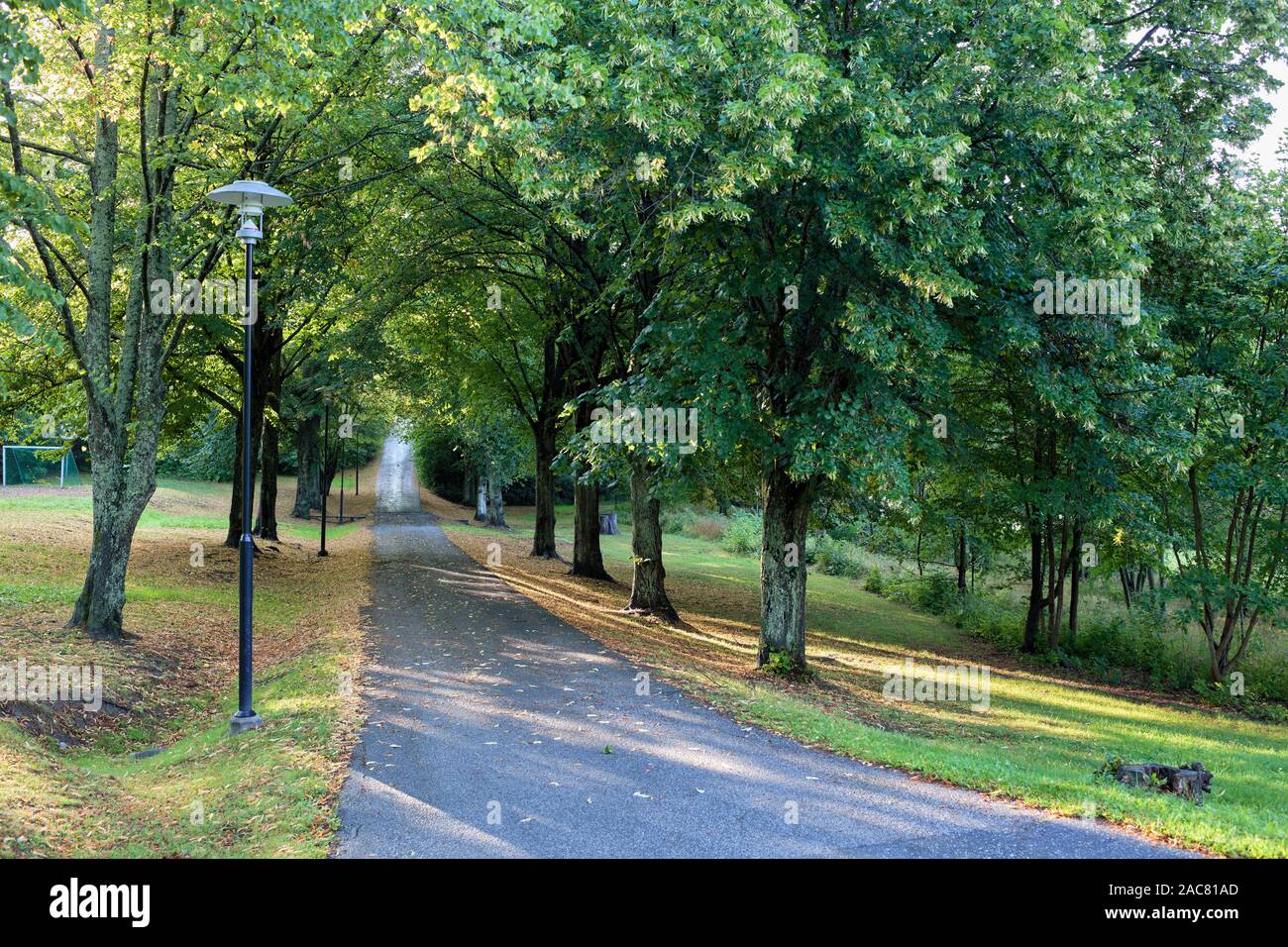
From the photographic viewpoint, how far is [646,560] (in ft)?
56.0

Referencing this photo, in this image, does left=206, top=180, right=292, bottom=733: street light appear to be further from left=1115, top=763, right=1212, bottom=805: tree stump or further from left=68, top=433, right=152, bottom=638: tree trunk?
left=1115, top=763, right=1212, bottom=805: tree stump

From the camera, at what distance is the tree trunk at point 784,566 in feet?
40.8

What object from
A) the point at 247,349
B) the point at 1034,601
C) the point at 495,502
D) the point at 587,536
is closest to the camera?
the point at 247,349

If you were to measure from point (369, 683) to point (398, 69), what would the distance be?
10460 millimetres

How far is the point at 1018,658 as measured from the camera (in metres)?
19.2

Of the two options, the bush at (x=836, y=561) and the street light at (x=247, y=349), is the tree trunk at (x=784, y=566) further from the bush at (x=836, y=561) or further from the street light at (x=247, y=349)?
the bush at (x=836, y=561)

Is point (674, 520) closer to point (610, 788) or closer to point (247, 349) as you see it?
point (247, 349)

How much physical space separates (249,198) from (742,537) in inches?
1244

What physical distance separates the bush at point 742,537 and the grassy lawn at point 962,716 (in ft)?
44.1

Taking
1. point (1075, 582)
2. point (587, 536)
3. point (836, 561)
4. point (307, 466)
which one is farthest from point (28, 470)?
point (1075, 582)

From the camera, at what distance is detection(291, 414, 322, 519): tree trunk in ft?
120

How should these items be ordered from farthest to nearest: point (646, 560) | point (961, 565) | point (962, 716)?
point (961, 565)
point (646, 560)
point (962, 716)
